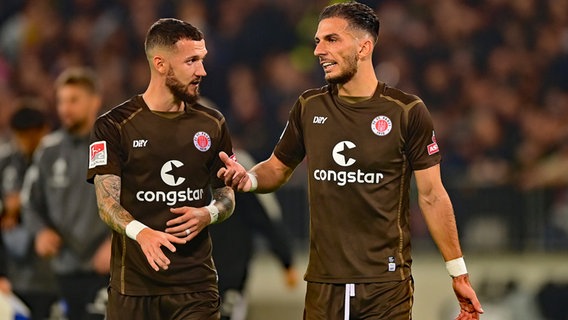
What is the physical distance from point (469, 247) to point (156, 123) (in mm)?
4900

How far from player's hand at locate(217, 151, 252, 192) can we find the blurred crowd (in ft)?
17.7

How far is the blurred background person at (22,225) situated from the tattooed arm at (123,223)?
10.5ft

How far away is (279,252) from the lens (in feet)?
27.9

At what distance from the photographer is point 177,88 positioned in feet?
20.6

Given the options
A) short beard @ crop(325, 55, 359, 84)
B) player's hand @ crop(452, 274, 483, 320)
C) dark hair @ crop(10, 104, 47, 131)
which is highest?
dark hair @ crop(10, 104, 47, 131)

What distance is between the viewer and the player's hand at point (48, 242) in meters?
8.38

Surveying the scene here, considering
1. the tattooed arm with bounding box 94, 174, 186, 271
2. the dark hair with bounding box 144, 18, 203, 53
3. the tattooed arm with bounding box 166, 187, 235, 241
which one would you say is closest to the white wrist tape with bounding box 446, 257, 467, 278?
the tattooed arm with bounding box 166, 187, 235, 241

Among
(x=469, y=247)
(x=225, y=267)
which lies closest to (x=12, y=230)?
(x=225, y=267)

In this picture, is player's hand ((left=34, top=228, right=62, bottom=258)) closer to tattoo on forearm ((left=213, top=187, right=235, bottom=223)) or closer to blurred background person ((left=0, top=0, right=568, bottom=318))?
tattoo on forearm ((left=213, top=187, right=235, bottom=223))

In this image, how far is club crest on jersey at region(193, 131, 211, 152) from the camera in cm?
630

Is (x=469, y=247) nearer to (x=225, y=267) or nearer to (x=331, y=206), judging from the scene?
(x=225, y=267)

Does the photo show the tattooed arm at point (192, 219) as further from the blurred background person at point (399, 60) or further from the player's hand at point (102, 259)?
the blurred background person at point (399, 60)

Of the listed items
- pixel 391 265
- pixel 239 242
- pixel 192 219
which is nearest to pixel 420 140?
pixel 391 265

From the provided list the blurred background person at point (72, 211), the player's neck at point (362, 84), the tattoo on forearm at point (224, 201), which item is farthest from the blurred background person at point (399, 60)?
the player's neck at point (362, 84)
